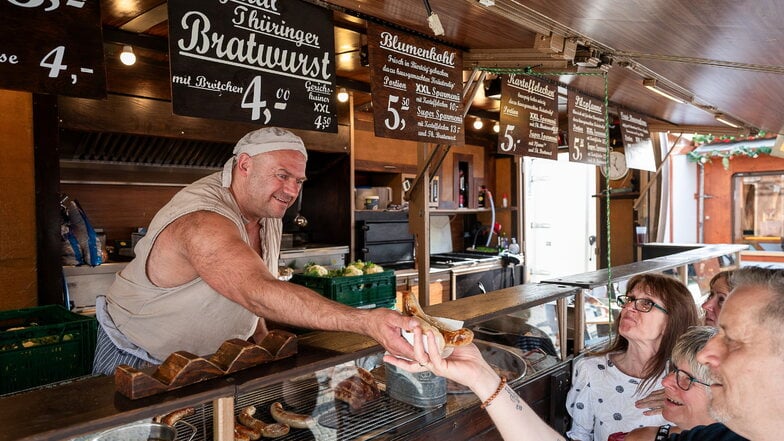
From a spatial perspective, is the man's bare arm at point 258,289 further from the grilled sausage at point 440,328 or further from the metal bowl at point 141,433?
the metal bowl at point 141,433

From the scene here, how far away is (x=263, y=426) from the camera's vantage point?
1709 mm

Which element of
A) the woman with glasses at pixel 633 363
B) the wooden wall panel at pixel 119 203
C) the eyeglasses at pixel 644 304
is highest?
the wooden wall panel at pixel 119 203

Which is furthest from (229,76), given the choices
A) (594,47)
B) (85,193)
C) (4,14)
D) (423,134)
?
(85,193)

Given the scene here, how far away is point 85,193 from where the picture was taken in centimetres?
507

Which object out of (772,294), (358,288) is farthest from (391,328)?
(358,288)

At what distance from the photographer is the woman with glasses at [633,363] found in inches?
95.2

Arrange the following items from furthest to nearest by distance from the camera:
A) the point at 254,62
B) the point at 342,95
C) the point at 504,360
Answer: the point at 342,95
the point at 504,360
the point at 254,62

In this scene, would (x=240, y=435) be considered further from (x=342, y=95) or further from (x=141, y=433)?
(x=342, y=95)

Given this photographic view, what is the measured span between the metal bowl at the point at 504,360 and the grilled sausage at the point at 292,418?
96 centimetres

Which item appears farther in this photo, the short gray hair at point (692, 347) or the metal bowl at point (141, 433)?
the short gray hair at point (692, 347)

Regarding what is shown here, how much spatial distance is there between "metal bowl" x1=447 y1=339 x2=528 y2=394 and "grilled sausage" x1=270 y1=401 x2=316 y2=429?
96 centimetres

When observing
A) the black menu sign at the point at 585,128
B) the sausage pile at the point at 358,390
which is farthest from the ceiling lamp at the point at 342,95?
the sausage pile at the point at 358,390

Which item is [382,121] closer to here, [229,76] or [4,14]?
[229,76]

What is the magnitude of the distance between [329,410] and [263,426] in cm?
27
